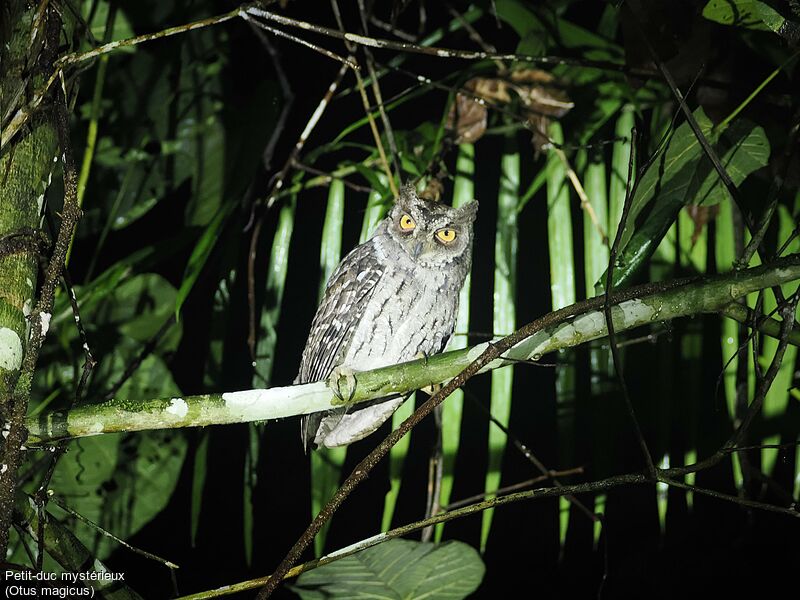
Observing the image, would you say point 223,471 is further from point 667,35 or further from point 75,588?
point 667,35

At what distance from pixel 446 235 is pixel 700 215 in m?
0.61

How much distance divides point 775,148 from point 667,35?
0.36m

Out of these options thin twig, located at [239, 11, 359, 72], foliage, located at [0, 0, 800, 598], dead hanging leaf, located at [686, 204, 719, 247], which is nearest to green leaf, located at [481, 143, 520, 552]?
foliage, located at [0, 0, 800, 598]

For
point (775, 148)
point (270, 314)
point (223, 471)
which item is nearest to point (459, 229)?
point (270, 314)

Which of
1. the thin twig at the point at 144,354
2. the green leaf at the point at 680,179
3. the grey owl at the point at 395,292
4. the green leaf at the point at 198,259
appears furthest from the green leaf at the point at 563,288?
the thin twig at the point at 144,354

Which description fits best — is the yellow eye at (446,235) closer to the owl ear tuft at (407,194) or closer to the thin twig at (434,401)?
the owl ear tuft at (407,194)

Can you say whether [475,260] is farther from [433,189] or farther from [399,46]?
[399,46]

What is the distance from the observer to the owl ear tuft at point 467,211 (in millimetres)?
1619

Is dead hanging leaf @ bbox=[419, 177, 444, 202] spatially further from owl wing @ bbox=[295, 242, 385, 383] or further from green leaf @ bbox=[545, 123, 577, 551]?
green leaf @ bbox=[545, 123, 577, 551]

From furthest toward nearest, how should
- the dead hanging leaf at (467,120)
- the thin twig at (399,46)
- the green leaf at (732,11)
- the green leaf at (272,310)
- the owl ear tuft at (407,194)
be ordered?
the dead hanging leaf at (467,120) < the owl ear tuft at (407,194) < the green leaf at (272,310) < the green leaf at (732,11) < the thin twig at (399,46)

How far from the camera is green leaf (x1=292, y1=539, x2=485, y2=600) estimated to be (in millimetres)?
1215

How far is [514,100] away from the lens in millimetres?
1763

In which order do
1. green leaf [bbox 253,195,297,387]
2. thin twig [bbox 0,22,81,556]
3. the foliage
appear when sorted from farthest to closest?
green leaf [bbox 253,195,297,387], the foliage, thin twig [bbox 0,22,81,556]

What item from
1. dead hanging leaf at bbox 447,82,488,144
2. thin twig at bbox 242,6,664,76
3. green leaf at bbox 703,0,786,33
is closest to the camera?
thin twig at bbox 242,6,664,76
